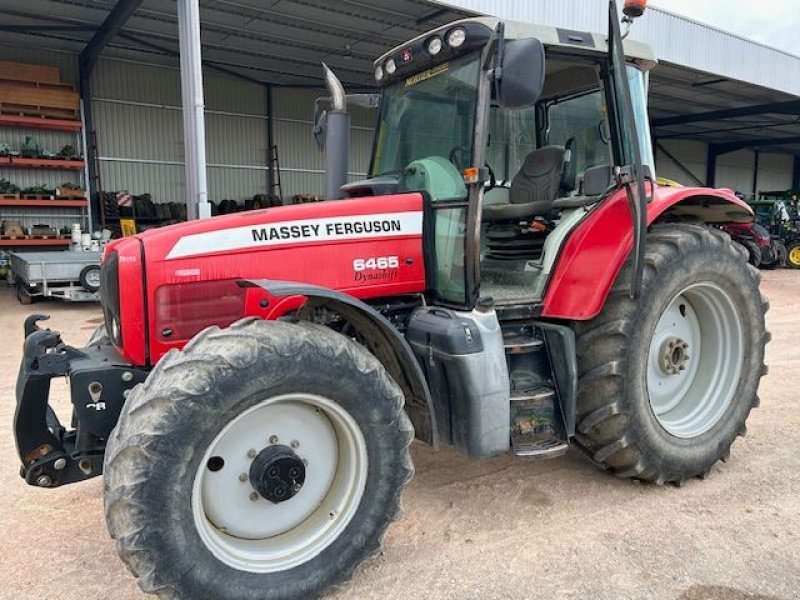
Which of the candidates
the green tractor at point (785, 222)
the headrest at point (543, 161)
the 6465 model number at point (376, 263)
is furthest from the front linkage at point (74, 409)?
the green tractor at point (785, 222)

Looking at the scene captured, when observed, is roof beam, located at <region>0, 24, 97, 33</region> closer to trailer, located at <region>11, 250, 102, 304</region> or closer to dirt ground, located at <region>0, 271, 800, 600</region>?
trailer, located at <region>11, 250, 102, 304</region>

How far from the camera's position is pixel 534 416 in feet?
10.7

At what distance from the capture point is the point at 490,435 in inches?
117

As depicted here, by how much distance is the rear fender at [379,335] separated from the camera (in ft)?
8.57

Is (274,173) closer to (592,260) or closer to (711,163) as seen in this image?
(592,260)

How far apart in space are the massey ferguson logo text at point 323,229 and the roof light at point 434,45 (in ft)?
2.89

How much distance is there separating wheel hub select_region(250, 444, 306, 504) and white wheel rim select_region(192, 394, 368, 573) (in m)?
0.05

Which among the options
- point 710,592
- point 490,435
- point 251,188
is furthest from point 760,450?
point 251,188

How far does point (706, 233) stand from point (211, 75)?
1591 cm

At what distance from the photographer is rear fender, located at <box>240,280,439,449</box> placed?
2.61 m

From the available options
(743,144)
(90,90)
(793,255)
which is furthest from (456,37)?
(743,144)

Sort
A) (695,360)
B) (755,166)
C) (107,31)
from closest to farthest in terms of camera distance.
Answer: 1. (695,360)
2. (107,31)
3. (755,166)

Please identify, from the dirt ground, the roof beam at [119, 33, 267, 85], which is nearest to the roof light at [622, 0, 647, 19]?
the dirt ground

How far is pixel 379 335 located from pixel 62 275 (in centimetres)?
933
